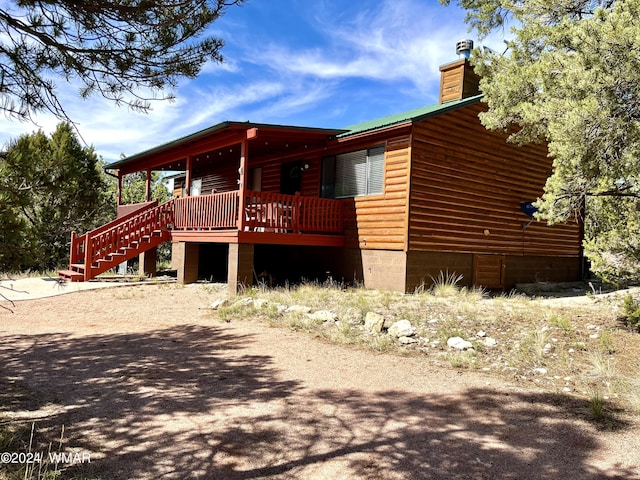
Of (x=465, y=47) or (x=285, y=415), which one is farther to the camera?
(x=465, y=47)

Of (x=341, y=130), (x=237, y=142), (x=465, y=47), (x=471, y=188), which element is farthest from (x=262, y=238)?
(x=465, y=47)

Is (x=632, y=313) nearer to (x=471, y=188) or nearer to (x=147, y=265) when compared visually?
(x=471, y=188)

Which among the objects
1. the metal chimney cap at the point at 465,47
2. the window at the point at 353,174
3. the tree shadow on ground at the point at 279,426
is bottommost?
the tree shadow on ground at the point at 279,426

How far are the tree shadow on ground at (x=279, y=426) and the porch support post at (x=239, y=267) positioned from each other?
16.8ft

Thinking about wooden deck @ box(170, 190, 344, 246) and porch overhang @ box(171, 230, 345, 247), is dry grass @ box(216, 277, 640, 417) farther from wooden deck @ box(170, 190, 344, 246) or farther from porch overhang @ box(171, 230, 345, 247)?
wooden deck @ box(170, 190, 344, 246)

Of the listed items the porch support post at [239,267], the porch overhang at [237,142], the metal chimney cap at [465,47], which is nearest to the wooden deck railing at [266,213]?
the porch support post at [239,267]

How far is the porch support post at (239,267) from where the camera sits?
11.5m

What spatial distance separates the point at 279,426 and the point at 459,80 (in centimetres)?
1252

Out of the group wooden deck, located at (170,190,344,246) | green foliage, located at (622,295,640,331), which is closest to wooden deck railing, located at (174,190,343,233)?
wooden deck, located at (170,190,344,246)

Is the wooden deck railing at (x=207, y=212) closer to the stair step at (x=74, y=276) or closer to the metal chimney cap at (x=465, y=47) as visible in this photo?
the stair step at (x=74, y=276)

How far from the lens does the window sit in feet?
41.0

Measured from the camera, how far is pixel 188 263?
13.8 meters

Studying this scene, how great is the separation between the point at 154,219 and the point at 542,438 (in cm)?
1258

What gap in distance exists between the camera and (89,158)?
2128 cm
